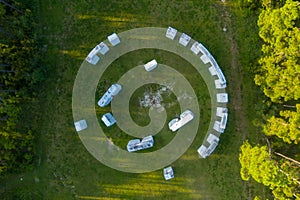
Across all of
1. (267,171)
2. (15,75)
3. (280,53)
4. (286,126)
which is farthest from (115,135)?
(280,53)

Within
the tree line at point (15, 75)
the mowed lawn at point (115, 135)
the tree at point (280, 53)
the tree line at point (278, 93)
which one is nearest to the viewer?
the tree at point (280, 53)

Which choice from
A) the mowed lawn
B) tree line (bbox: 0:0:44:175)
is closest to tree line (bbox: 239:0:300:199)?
the mowed lawn

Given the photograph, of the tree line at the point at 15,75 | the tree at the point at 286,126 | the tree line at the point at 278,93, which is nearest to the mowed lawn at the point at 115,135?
the tree line at the point at 15,75

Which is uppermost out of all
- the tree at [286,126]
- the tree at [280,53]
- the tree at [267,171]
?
the tree at [280,53]

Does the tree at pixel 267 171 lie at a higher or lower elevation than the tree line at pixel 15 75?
lower

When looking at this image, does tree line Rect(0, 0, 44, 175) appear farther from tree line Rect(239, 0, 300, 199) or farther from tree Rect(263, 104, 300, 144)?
tree Rect(263, 104, 300, 144)

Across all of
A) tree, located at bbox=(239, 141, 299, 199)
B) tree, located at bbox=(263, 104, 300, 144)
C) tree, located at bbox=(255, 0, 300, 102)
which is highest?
tree, located at bbox=(255, 0, 300, 102)

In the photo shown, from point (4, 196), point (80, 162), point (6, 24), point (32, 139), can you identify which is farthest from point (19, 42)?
point (4, 196)

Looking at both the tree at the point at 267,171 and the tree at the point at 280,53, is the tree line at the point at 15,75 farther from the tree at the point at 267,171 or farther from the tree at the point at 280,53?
the tree at the point at 280,53
